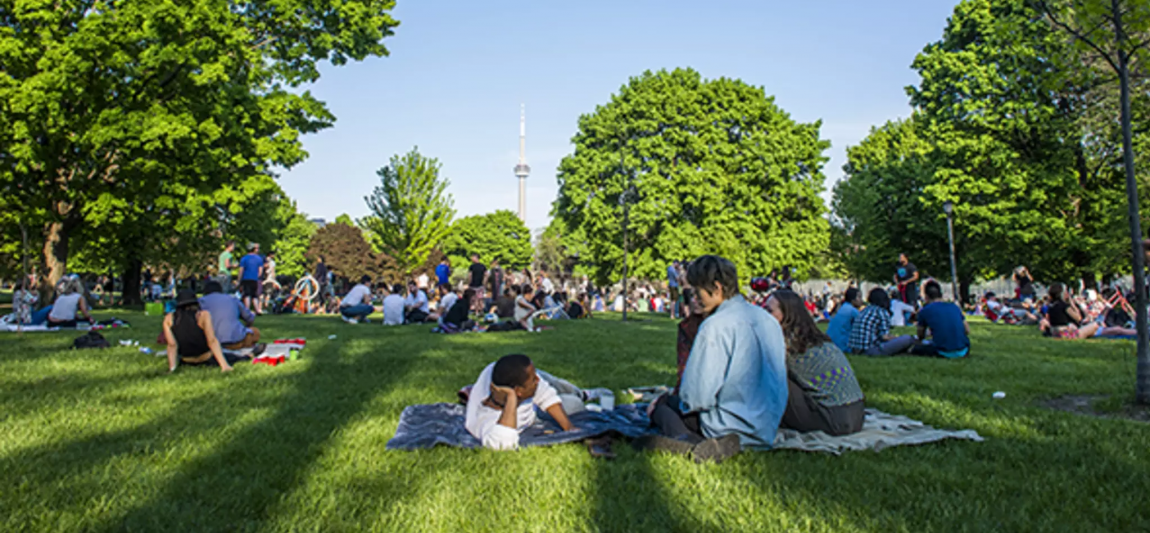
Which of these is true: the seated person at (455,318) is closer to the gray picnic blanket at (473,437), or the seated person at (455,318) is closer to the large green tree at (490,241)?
the gray picnic blanket at (473,437)

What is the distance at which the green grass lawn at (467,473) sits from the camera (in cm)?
338

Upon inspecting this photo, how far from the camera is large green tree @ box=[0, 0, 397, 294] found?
1725 centimetres

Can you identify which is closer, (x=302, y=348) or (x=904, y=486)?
(x=904, y=486)

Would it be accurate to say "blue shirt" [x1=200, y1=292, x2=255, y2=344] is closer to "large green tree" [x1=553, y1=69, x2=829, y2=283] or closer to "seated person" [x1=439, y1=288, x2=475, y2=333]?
"seated person" [x1=439, y1=288, x2=475, y2=333]

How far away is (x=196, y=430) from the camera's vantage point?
5.13 m

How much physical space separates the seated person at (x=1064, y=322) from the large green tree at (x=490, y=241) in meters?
81.6

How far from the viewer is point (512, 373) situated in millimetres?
5082

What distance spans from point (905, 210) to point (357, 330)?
25760mm

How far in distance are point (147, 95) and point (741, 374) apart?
64.4 feet

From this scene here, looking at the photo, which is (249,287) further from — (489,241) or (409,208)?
(489,241)

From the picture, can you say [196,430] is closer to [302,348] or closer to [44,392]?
[44,392]

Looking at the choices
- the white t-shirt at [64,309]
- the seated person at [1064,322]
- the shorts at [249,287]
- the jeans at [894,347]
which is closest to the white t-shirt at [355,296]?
the shorts at [249,287]

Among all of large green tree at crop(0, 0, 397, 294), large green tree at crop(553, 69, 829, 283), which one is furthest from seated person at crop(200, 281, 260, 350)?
large green tree at crop(553, 69, 829, 283)

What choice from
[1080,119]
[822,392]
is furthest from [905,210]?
[822,392]
